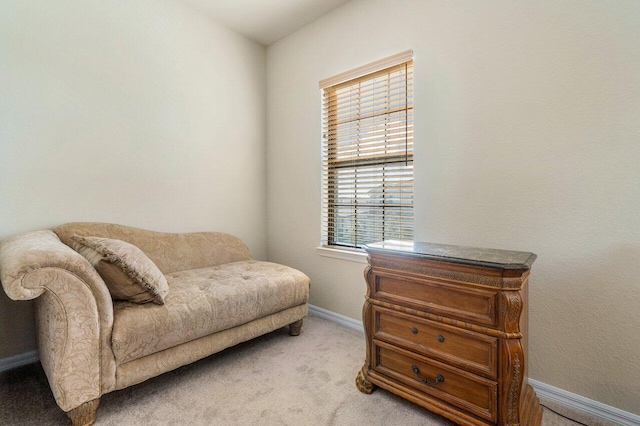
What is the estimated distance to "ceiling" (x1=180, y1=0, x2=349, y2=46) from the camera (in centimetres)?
263

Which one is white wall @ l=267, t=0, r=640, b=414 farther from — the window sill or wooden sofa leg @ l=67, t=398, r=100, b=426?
wooden sofa leg @ l=67, t=398, r=100, b=426

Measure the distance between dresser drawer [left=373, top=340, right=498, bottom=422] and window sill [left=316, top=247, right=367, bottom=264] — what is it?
92cm

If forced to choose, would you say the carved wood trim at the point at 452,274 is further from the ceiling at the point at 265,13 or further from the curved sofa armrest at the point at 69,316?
the ceiling at the point at 265,13

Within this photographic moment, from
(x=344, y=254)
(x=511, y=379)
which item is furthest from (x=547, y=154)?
(x=344, y=254)

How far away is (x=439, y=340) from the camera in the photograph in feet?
4.78

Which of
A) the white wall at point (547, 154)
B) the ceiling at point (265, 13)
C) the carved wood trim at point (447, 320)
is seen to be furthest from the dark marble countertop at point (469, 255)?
the ceiling at point (265, 13)

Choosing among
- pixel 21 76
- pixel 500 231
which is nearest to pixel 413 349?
pixel 500 231

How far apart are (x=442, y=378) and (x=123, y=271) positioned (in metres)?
1.69

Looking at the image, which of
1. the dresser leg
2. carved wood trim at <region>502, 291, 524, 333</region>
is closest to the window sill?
the dresser leg

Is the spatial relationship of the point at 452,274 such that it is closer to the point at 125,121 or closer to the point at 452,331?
the point at 452,331

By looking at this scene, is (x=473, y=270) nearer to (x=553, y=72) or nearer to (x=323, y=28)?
→ (x=553, y=72)

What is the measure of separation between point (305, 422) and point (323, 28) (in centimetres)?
297

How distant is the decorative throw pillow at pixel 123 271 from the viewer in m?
1.62

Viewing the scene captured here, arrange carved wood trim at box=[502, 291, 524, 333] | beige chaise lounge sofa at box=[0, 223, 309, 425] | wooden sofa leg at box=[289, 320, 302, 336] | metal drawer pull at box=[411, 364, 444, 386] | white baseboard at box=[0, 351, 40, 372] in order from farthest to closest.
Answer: wooden sofa leg at box=[289, 320, 302, 336], white baseboard at box=[0, 351, 40, 372], metal drawer pull at box=[411, 364, 444, 386], beige chaise lounge sofa at box=[0, 223, 309, 425], carved wood trim at box=[502, 291, 524, 333]
